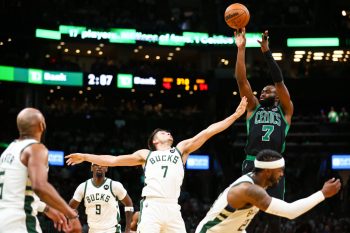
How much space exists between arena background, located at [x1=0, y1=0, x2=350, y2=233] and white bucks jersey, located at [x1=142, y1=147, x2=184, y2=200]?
1564 centimetres

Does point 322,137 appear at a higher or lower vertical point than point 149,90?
lower

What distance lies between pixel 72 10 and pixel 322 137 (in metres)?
12.7

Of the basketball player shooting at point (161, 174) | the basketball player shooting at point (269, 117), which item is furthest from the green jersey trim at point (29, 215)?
the basketball player shooting at point (269, 117)

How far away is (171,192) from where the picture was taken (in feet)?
31.9

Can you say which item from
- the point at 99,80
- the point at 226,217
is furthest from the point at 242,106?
the point at 99,80

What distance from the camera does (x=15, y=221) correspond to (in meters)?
6.76

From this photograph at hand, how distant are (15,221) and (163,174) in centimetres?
328

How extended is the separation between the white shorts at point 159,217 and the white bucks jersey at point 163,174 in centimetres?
11

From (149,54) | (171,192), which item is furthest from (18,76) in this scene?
(171,192)

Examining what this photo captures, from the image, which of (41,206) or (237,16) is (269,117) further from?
(41,206)

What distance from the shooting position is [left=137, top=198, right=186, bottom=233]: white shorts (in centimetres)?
950

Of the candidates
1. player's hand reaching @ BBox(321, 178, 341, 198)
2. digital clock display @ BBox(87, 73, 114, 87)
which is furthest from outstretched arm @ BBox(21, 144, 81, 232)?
digital clock display @ BBox(87, 73, 114, 87)

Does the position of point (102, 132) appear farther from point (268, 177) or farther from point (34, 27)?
point (268, 177)

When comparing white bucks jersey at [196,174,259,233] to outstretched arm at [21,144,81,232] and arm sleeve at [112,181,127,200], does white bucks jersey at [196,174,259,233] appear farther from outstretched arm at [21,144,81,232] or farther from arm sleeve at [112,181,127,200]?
arm sleeve at [112,181,127,200]
